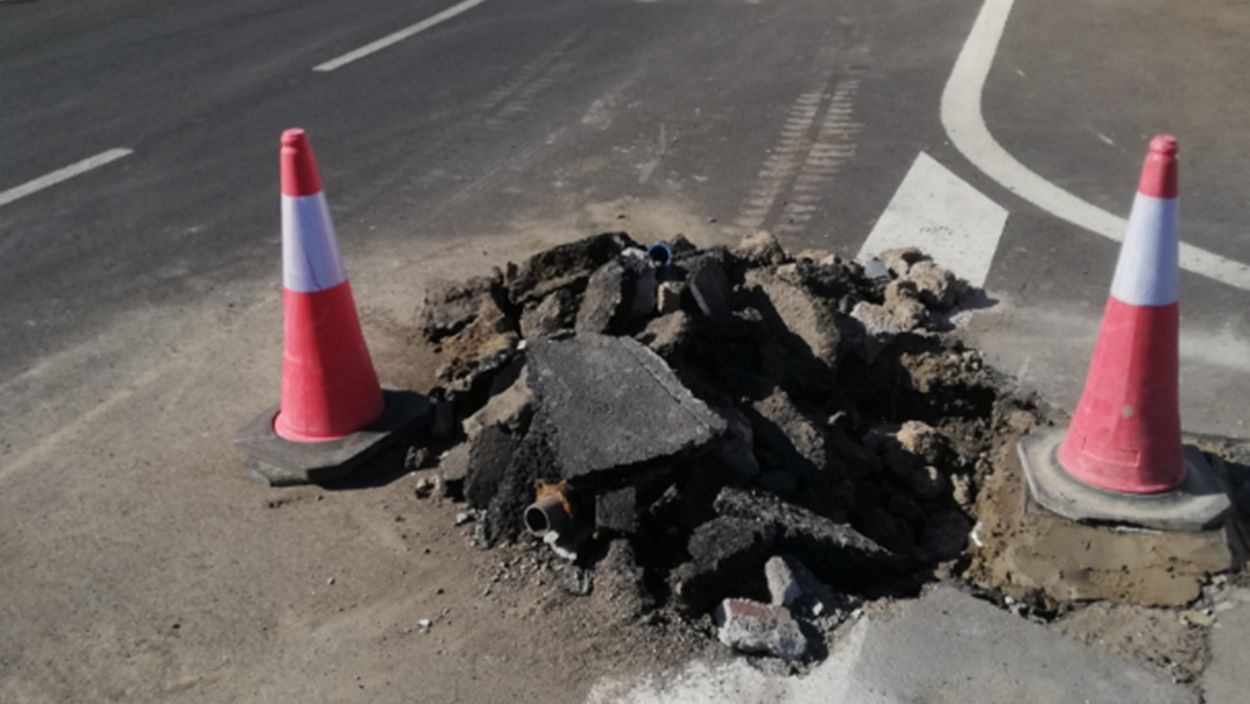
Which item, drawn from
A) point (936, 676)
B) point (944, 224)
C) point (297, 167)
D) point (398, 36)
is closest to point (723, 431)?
point (936, 676)

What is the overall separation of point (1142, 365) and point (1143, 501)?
43 centimetres

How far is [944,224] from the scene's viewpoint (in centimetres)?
662

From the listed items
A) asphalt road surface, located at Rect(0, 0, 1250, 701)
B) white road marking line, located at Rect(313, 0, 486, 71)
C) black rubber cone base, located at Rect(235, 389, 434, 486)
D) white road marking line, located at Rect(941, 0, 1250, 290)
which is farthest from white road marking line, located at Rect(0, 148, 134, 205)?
white road marking line, located at Rect(941, 0, 1250, 290)

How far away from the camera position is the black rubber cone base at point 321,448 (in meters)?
4.44

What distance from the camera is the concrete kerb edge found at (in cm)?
395

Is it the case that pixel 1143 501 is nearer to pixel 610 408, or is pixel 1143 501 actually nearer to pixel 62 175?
pixel 610 408

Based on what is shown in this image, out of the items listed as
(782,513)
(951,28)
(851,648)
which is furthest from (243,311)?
(951,28)

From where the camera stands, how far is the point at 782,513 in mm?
3846

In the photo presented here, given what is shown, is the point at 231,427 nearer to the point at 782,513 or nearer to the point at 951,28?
the point at 782,513

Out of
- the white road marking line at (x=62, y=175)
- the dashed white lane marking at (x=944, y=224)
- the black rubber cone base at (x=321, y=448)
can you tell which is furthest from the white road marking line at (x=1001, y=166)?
the white road marking line at (x=62, y=175)

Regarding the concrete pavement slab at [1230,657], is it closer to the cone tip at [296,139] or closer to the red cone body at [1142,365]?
the red cone body at [1142,365]

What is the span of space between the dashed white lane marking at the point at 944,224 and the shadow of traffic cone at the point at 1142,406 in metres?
→ 1.91

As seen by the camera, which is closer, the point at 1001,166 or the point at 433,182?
the point at 1001,166

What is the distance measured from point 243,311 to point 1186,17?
8.49 meters
